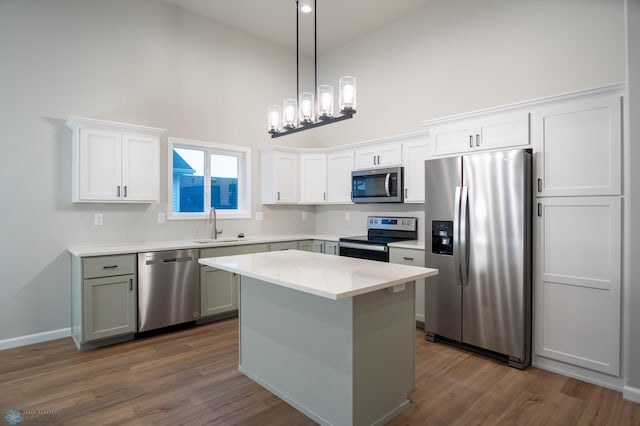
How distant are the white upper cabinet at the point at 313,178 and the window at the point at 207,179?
2.63 feet

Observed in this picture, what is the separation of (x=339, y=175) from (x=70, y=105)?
322 centimetres

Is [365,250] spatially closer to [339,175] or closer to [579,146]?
[339,175]

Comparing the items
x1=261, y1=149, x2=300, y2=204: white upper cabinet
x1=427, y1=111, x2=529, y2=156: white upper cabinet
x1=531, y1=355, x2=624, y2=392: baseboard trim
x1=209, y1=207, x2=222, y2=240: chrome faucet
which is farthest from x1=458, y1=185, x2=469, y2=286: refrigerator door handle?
x1=209, y1=207, x2=222, y2=240: chrome faucet

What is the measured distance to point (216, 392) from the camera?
246cm

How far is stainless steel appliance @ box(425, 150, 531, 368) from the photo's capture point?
9.20ft

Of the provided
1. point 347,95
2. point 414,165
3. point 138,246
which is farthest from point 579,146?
point 138,246

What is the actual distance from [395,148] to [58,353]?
4044mm

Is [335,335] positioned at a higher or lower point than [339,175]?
lower

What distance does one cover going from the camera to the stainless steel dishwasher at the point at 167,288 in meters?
3.46

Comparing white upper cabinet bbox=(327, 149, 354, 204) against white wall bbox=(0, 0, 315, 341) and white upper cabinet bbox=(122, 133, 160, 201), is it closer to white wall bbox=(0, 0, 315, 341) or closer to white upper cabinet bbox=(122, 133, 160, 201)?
white wall bbox=(0, 0, 315, 341)

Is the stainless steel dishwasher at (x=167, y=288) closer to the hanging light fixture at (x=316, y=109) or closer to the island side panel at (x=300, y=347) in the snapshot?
the island side panel at (x=300, y=347)

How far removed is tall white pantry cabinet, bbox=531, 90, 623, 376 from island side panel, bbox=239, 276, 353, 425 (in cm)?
189

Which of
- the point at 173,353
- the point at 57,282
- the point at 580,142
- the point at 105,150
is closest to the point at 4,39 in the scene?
the point at 105,150

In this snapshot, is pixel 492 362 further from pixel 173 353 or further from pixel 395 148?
pixel 173 353
